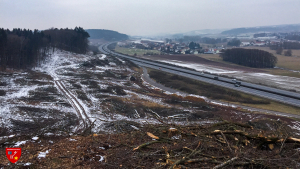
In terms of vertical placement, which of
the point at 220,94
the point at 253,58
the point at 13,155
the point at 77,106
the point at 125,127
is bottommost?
the point at 220,94

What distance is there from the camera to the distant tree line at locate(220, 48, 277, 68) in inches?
2844

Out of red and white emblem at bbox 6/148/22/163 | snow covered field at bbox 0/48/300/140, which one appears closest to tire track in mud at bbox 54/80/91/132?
snow covered field at bbox 0/48/300/140

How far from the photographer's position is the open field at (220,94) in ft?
95.5

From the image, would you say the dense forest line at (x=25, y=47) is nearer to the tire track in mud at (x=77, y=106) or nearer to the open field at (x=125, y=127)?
the open field at (x=125, y=127)

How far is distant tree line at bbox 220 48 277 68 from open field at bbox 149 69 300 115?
4174cm

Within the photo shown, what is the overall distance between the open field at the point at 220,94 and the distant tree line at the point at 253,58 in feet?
137

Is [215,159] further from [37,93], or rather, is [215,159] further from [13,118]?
[37,93]

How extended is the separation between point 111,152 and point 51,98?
23.7 m

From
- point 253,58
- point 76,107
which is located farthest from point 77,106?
point 253,58

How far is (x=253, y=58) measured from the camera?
74688mm

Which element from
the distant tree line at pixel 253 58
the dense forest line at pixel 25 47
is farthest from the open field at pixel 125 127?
the distant tree line at pixel 253 58

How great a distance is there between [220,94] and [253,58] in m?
48.8

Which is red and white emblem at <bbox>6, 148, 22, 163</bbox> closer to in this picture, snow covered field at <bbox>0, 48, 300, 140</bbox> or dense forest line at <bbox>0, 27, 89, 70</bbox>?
snow covered field at <bbox>0, 48, 300, 140</bbox>

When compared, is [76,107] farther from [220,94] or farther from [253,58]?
[253,58]
